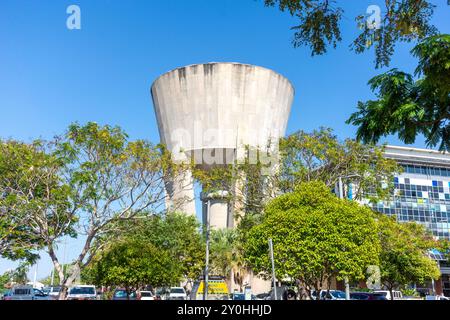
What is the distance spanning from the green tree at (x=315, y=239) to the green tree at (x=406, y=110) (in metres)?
18.1

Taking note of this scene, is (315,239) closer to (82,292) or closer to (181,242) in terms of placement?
(181,242)

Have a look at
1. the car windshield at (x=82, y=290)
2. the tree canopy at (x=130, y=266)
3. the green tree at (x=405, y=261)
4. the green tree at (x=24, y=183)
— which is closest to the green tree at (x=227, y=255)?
the car windshield at (x=82, y=290)

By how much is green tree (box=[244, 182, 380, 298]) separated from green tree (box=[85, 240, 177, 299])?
6.40 m

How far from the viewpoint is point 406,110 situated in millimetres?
7871

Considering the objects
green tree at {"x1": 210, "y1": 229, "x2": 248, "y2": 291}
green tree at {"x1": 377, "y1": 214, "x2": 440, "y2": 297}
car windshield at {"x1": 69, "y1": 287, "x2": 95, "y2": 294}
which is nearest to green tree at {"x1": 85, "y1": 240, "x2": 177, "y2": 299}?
car windshield at {"x1": 69, "y1": 287, "x2": 95, "y2": 294}

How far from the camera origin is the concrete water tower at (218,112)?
52.8 meters

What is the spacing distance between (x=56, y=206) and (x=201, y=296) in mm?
9446

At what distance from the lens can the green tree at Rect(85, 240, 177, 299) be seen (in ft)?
94.9

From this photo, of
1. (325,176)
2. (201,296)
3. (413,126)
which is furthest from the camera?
(325,176)

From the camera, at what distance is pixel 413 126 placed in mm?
8062

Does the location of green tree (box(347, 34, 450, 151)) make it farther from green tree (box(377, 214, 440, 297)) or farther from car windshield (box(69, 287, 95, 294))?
car windshield (box(69, 287, 95, 294))

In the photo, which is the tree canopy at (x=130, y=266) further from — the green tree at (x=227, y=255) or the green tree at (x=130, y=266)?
the green tree at (x=227, y=255)
